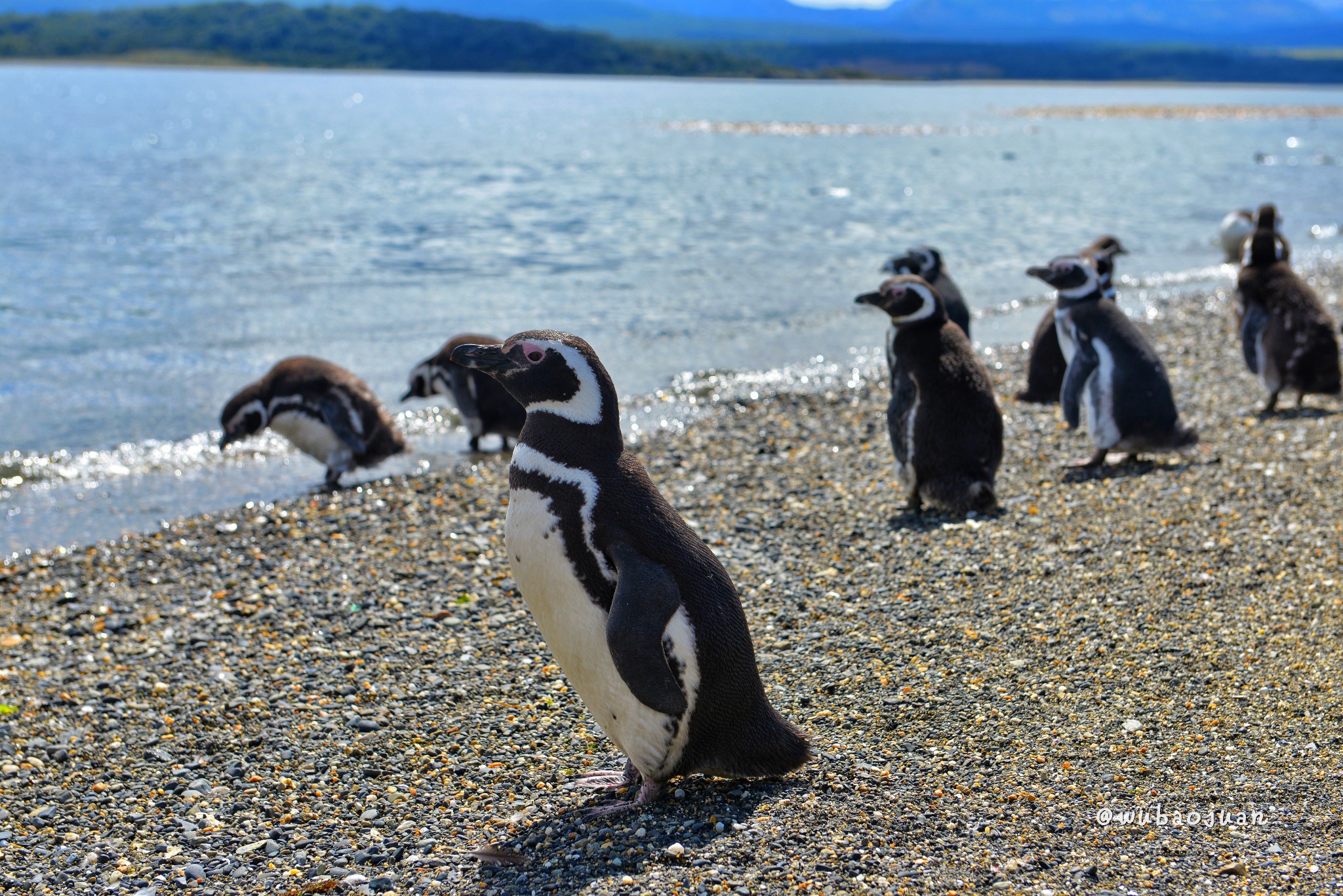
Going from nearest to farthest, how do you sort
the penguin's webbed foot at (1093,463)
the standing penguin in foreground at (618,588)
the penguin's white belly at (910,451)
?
the standing penguin in foreground at (618,588) < the penguin's white belly at (910,451) < the penguin's webbed foot at (1093,463)

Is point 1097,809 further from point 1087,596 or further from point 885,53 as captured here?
point 885,53

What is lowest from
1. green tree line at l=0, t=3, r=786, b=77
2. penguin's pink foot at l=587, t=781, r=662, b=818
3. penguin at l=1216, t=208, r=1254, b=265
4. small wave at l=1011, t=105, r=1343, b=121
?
penguin's pink foot at l=587, t=781, r=662, b=818

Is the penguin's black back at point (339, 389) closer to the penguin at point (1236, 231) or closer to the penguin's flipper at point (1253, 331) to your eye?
the penguin's flipper at point (1253, 331)

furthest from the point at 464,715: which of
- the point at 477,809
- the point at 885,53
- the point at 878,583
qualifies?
the point at 885,53

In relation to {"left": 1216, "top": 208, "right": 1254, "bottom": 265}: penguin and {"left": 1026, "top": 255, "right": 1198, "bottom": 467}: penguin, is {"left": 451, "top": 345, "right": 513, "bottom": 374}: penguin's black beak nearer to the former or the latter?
{"left": 1026, "top": 255, "right": 1198, "bottom": 467}: penguin

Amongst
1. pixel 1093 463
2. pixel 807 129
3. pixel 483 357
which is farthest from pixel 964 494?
pixel 807 129

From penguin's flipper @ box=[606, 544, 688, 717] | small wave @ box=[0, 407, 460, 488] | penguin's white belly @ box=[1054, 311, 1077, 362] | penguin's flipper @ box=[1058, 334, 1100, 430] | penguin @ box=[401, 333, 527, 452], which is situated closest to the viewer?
penguin's flipper @ box=[606, 544, 688, 717]

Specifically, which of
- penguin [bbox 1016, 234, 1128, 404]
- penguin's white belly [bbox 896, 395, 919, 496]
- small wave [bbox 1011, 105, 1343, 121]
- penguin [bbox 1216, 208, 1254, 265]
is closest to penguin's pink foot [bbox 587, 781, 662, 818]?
penguin's white belly [bbox 896, 395, 919, 496]

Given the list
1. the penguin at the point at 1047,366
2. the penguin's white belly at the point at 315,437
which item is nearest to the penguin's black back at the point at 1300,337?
the penguin at the point at 1047,366

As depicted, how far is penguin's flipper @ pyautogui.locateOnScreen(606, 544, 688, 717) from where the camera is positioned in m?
3.24

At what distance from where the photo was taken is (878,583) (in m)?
5.48

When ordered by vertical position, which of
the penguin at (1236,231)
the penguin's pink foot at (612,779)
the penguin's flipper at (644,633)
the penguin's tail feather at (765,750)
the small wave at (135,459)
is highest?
the penguin at (1236,231)

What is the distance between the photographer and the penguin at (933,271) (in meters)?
10.2

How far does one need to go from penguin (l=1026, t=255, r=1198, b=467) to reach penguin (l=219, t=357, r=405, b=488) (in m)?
4.96
